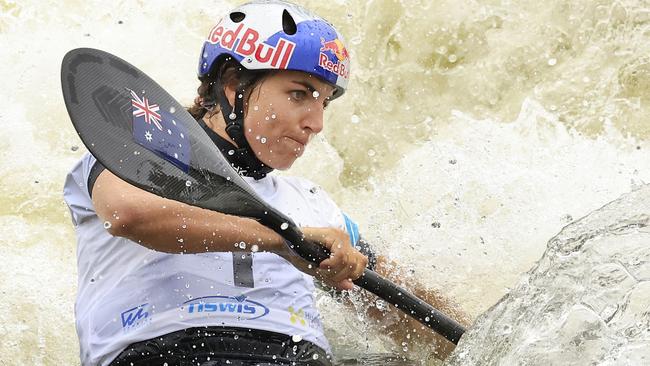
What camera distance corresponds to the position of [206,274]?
2.74m

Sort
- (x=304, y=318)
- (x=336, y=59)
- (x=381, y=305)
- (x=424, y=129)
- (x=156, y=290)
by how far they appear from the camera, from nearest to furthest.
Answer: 1. (x=156, y=290)
2. (x=304, y=318)
3. (x=336, y=59)
4. (x=381, y=305)
5. (x=424, y=129)

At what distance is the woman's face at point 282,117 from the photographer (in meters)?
2.98

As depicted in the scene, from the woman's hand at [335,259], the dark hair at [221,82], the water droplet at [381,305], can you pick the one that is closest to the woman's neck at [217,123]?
the dark hair at [221,82]

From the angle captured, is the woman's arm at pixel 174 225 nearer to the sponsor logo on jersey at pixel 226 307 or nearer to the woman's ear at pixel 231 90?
the sponsor logo on jersey at pixel 226 307

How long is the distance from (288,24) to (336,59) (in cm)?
19

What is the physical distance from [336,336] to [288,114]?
1.00 meters

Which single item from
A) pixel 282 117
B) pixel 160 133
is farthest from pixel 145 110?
pixel 282 117

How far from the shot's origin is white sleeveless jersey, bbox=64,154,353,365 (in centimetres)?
269

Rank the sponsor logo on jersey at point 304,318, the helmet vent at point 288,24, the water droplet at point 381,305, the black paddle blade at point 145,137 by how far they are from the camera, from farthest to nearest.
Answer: the water droplet at point 381,305
the helmet vent at point 288,24
the sponsor logo on jersey at point 304,318
the black paddle blade at point 145,137

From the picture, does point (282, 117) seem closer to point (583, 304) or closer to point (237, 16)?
point (237, 16)

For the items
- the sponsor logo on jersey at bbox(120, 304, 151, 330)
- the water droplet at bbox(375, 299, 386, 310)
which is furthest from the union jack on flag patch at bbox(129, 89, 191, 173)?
the water droplet at bbox(375, 299, 386, 310)

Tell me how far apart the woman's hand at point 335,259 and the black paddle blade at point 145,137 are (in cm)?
15

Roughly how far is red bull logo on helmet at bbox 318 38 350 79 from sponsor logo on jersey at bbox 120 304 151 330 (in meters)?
0.95

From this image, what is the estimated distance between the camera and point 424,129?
547 cm
